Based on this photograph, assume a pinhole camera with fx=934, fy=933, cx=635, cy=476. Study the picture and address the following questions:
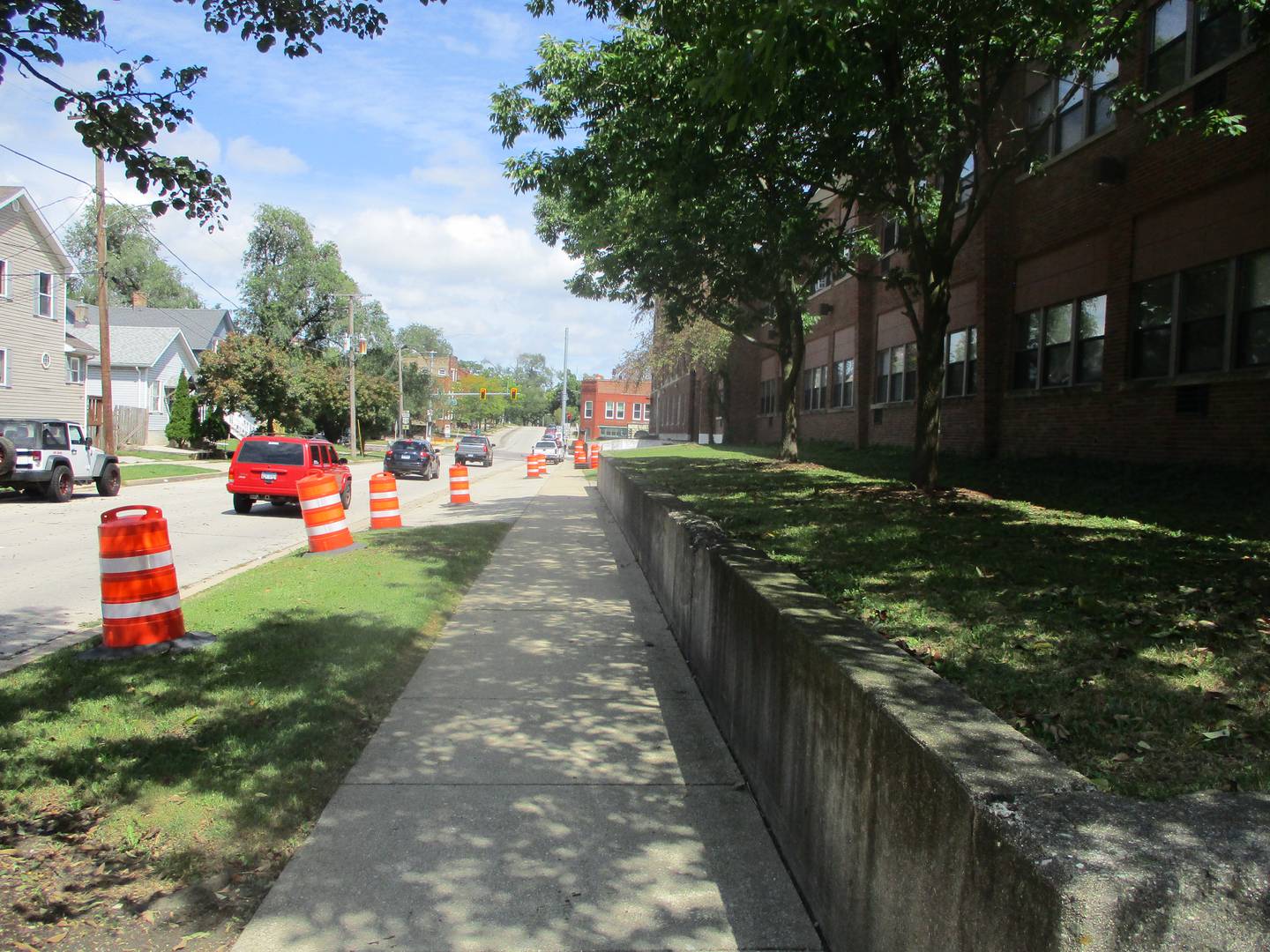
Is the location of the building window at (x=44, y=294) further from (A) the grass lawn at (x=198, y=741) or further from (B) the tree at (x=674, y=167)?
(A) the grass lawn at (x=198, y=741)

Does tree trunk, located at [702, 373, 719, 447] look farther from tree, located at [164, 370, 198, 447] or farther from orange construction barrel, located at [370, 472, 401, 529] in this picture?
orange construction barrel, located at [370, 472, 401, 529]

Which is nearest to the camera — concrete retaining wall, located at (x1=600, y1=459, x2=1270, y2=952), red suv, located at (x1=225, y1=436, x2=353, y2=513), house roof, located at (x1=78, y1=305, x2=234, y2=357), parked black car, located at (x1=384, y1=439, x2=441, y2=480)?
→ concrete retaining wall, located at (x1=600, y1=459, x2=1270, y2=952)

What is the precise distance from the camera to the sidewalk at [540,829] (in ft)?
11.5

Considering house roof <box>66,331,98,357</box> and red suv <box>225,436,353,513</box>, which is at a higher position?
house roof <box>66,331,98,357</box>

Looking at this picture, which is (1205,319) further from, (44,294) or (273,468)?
(44,294)

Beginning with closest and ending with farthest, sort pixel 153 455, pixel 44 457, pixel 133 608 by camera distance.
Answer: pixel 133 608
pixel 44 457
pixel 153 455

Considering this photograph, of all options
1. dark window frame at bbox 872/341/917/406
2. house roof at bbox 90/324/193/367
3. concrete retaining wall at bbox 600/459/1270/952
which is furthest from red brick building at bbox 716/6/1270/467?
house roof at bbox 90/324/193/367

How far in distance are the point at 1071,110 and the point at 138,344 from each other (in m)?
48.0

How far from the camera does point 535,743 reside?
5430 mm

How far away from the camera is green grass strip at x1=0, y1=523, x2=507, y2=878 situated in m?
4.22

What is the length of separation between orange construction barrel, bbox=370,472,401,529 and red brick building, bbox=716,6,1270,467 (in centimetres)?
1101

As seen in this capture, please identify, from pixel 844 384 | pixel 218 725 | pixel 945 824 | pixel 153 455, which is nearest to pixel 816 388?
pixel 844 384

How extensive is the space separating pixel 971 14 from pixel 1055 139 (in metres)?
8.00

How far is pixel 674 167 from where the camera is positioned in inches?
425
